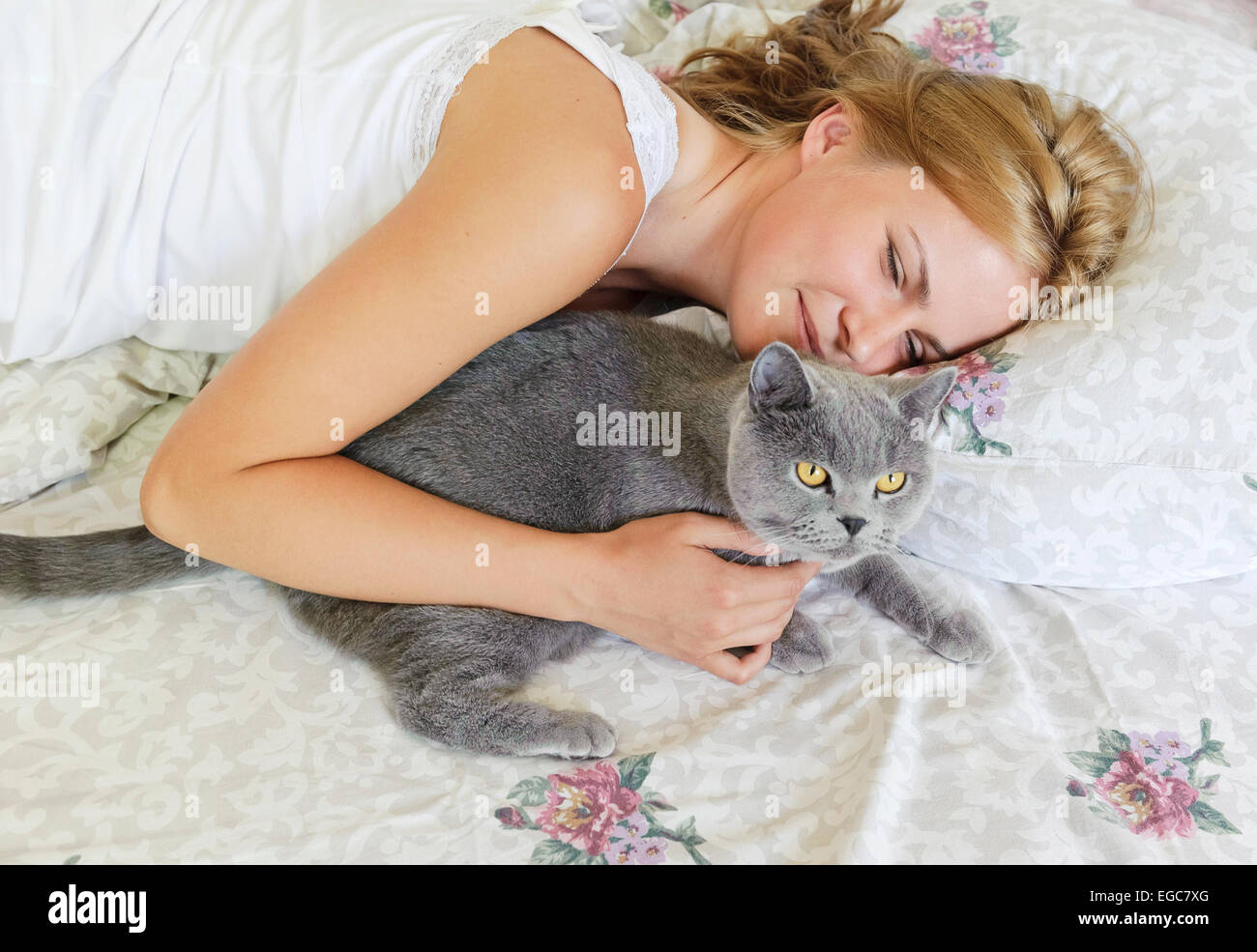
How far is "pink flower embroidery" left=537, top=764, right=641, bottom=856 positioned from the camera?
822mm

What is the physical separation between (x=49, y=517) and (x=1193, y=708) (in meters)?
1.39

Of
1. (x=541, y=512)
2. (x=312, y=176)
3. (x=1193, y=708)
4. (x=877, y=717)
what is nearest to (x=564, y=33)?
(x=312, y=176)

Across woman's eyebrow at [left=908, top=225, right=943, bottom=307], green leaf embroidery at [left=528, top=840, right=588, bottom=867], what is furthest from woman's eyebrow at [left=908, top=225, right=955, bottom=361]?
green leaf embroidery at [left=528, top=840, right=588, bottom=867]

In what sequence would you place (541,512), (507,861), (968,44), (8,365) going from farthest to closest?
(968,44)
(8,365)
(541,512)
(507,861)

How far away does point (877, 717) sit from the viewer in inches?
37.2

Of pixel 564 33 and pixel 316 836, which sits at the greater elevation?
pixel 564 33

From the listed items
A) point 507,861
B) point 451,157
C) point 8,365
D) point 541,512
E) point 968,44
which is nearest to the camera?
point 507,861

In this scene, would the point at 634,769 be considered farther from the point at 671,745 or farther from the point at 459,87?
the point at 459,87

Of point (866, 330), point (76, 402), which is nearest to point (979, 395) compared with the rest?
point (866, 330)

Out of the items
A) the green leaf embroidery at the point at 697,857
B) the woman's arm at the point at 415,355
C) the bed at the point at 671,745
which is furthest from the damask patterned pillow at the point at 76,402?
the green leaf embroidery at the point at 697,857

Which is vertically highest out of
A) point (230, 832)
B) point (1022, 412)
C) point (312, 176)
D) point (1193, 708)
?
point (312, 176)

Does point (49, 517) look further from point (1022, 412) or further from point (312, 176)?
point (1022, 412)

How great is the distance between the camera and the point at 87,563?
101 centimetres

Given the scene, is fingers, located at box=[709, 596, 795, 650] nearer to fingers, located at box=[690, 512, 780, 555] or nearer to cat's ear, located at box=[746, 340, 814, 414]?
fingers, located at box=[690, 512, 780, 555]
